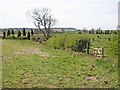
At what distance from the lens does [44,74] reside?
9.98m

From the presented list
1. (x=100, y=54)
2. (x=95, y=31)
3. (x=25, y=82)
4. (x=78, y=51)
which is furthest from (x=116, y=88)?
(x=95, y=31)

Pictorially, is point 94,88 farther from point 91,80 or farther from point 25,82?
point 25,82

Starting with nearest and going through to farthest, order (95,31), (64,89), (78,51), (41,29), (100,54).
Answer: (64,89) < (100,54) < (78,51) < (41,29) < (95,31)

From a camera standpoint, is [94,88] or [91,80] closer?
[94,88]

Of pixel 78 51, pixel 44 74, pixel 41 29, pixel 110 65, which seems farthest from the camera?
pixel 41 29

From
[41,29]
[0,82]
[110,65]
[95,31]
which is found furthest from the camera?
[95,31]

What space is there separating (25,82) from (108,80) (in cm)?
274

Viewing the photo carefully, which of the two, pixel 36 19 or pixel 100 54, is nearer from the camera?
pixel 100 54

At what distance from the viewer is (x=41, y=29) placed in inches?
1987

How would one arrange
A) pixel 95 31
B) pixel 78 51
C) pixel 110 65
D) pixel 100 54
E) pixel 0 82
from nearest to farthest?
pixel 0 82, pixel 110 65, pixel 100 54, pixel 78 51, pixel 95 31

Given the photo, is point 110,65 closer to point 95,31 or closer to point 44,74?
point 44,74

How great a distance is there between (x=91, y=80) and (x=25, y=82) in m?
2.20

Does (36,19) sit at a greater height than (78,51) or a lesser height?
greater

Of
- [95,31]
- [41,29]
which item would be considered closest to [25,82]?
[41,29]
